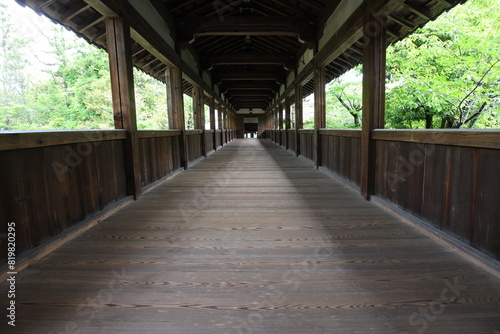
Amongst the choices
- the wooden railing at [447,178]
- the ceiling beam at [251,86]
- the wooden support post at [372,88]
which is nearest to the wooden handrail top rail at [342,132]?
the wooden support post at [372,88]

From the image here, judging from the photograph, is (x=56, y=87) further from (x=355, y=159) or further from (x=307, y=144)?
(x=355, y=159)


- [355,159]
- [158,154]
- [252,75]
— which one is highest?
[252,75]

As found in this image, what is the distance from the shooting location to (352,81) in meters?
12.9

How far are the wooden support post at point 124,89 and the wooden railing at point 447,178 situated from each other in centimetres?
291

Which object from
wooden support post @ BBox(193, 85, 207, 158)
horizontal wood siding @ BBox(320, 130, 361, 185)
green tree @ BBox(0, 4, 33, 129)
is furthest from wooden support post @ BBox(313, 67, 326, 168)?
green tree @ BBox(0, 4, 33, 129)

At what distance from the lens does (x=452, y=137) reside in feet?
5.84

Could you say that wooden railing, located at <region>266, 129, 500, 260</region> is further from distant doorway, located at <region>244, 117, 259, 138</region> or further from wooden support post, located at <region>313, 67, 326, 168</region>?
distant doorway, located at <region>244, 117, 259, 138</region>

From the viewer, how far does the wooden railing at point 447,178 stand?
59.9 inches

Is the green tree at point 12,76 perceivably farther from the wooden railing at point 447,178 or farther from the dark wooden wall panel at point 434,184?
the dark wooden wall panel at point 434,184

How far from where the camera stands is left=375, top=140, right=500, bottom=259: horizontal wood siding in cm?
152

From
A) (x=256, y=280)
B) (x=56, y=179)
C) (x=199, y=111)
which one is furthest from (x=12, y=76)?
(x=256, y=280)

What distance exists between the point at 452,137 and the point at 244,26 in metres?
4.74

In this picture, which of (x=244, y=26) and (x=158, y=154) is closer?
(x=158, y=154)

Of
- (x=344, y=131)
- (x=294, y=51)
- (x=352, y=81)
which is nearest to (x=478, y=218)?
(x=344, y=131)
